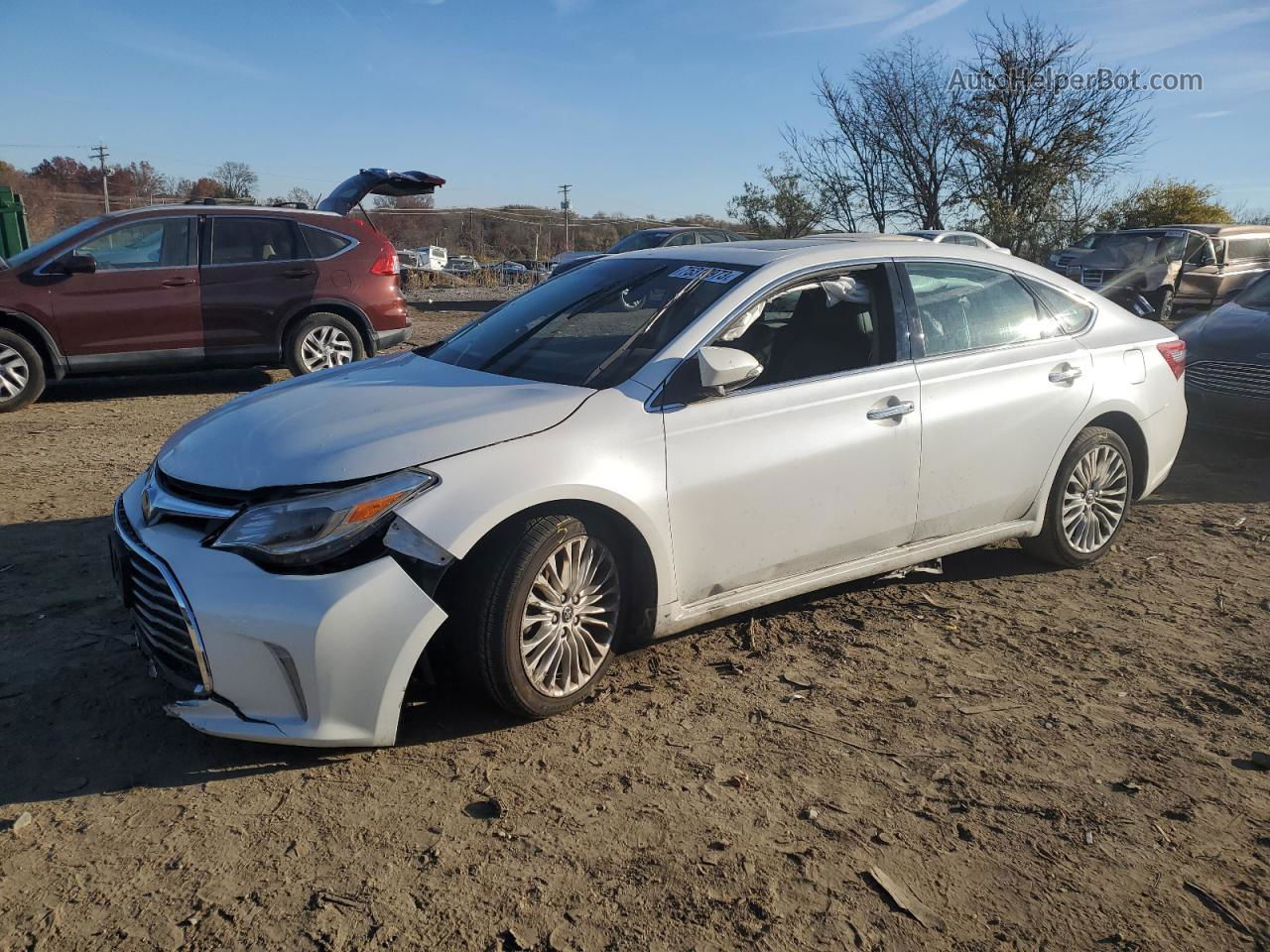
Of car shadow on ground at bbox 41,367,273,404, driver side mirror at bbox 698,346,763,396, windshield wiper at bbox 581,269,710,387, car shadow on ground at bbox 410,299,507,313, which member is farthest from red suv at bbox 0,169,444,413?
car shadow on ground at bbox 410,299,507,313

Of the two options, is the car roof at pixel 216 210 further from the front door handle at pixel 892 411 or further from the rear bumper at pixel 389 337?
the front door handle at pixel 892 411

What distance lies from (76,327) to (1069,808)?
884cm

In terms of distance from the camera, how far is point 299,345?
9719mm

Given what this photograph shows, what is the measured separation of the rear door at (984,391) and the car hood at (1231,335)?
153 inches

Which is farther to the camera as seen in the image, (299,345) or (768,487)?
(299,345)

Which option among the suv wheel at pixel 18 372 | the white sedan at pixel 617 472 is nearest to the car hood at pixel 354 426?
the white sedan at pixel 617 472

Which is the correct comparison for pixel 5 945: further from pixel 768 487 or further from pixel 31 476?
pixel 31 476

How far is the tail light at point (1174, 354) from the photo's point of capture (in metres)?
5.23

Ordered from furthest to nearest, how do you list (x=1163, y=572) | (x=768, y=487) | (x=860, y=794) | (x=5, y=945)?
(x=1163, y=572) < (x=768, y=487) < (x=860, y=794) < (x=5, y=945)

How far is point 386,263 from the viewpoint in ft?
33.6

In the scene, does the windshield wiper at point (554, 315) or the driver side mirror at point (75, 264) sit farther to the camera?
the driver side mirror at point (75, 264)

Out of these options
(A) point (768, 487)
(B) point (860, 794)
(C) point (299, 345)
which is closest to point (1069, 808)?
(B) point (860, 794)

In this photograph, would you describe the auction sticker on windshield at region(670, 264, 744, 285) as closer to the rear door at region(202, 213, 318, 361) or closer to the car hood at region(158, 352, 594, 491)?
the car hood at region(158, 352, 594, 491)

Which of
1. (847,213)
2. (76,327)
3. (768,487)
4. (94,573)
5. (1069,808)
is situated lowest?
(1069,808)
